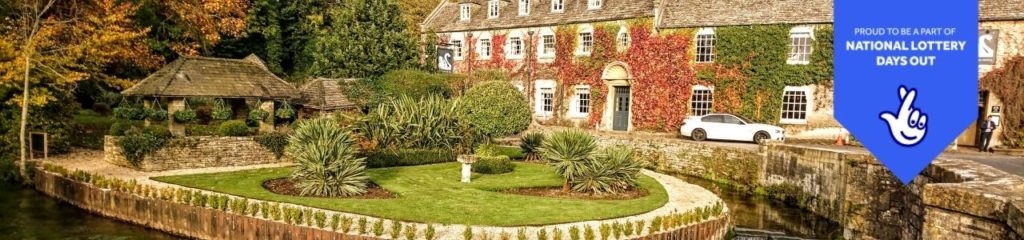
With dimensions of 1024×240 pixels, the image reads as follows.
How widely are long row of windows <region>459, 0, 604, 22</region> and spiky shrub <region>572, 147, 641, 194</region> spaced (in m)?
16.8

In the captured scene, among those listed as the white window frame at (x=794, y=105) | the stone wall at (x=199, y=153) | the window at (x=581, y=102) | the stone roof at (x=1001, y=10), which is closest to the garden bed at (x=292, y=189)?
the stone wall at (x=199, y=153)

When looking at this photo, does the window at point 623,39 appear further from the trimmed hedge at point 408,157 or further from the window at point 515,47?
the trimmed hedge at point 408,157

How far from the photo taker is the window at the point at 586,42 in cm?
3188

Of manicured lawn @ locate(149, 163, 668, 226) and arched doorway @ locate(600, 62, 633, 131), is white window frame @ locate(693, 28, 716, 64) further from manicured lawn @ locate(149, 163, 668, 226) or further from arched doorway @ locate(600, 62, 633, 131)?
manicured lawn @ locate(149, 163, 668, 226)

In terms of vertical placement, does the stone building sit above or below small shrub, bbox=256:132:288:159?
above

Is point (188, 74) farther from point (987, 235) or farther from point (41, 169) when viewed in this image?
point (987, 235)

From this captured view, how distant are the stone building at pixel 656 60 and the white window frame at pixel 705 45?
46mm

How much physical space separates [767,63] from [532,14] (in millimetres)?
12888

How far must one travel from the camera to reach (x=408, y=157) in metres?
21.5

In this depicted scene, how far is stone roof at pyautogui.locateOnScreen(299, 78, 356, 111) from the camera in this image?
2681 centimetres

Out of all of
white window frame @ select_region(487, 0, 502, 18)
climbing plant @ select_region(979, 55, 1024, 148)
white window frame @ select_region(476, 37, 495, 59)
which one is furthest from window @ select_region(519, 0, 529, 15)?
climbing plant @ select_region(979, 55, 1024, 148)

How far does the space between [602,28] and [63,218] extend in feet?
77.4

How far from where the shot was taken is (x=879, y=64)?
605 cm

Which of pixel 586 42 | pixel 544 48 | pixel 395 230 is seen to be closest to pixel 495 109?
pixel 395 230
